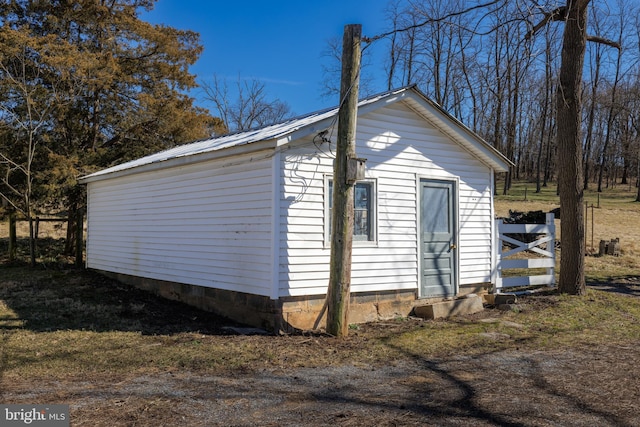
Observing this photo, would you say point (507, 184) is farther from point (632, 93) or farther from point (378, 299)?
point (378, 299)

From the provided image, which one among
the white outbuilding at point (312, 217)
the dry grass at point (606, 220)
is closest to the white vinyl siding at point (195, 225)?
the white outbuilding at point (312, 217)

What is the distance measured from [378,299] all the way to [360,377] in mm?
3322

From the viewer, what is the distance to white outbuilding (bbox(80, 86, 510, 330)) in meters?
7.73

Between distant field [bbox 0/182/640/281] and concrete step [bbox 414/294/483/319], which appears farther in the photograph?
distant field [bbox 0/182/640/281]

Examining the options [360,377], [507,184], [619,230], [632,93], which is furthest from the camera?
[632,93]

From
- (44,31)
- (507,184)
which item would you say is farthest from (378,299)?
(507,184)

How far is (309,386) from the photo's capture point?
5203mm

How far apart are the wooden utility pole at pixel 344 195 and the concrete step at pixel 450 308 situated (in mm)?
2120

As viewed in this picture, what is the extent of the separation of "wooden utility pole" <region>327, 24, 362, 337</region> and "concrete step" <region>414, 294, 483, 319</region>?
2.12 m

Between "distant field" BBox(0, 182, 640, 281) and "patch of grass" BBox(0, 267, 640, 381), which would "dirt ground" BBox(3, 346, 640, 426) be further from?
"distant field" BBox(0, 182, 640, 281)

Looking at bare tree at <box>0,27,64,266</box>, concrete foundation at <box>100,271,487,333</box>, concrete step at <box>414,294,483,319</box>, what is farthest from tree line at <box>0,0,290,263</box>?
concrete step at <box>414,294,483,319</box>

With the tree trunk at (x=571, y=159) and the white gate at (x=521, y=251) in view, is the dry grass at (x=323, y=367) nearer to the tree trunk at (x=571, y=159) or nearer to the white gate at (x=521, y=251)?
the white gate at (x=521, y=251)

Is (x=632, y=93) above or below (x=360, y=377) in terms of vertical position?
above

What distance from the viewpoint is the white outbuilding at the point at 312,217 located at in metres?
7.73
